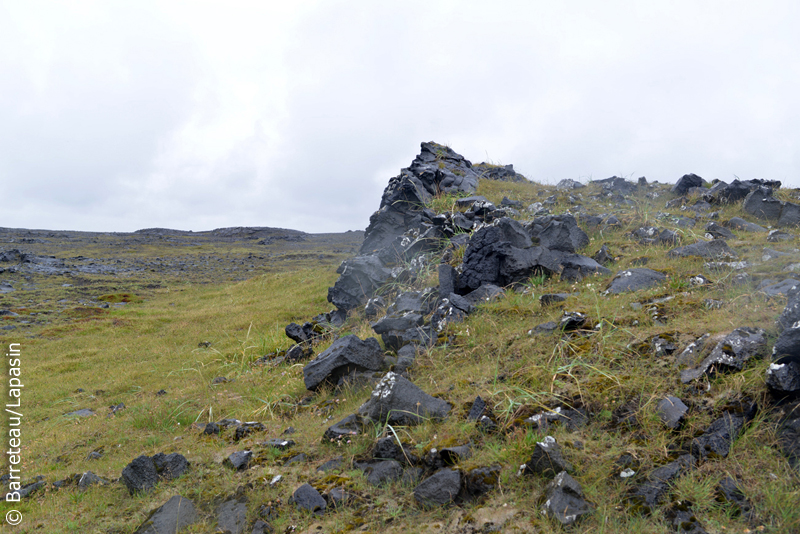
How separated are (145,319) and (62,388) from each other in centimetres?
971

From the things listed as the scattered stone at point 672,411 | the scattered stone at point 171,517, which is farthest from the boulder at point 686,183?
the scattered stone at point 171,517

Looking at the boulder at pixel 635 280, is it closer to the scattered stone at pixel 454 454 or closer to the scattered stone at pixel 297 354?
the scattered stone at pixel 454 454

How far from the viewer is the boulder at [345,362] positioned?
8203 mm

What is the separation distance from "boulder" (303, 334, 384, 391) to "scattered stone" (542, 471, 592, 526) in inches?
180

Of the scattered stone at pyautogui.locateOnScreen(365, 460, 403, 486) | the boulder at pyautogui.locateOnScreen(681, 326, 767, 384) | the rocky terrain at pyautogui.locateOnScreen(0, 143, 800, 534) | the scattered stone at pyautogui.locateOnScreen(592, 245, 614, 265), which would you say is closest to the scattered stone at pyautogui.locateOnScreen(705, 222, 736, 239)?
the rocky terrain at pyautogui.locateOnScreen(0, 143, 800, 534)

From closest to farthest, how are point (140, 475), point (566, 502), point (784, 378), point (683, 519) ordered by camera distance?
point (683, 519)
point (566, 502)
point (784, 378)
point (140, 475)

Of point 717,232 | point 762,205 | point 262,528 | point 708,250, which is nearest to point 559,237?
point 708,250

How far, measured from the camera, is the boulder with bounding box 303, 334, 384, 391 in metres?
8.20

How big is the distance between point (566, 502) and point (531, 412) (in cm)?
142

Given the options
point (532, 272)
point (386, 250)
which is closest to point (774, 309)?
point (532, 272)

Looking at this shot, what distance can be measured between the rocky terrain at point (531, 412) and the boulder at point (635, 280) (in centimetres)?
4

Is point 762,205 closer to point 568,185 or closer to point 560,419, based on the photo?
point 568,185

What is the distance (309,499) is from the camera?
4926 millimetres

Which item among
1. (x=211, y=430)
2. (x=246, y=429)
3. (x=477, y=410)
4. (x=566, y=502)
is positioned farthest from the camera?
(x=211, y=430)
